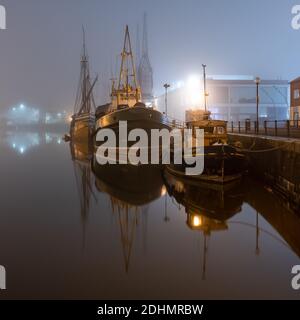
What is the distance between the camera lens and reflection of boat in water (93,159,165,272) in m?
16.3

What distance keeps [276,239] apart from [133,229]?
5.49 meters

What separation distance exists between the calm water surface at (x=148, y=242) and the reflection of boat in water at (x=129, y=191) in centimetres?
7

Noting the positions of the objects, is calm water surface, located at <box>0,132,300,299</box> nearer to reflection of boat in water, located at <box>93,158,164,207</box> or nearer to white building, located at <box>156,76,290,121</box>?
reflection of boat in water, located at <box>93,158,164,207</box>

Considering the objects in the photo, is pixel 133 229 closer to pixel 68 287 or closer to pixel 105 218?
pixel 105 218

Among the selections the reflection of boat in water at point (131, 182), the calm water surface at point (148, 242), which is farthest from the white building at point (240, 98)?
the calm water surface at point (148, 242)

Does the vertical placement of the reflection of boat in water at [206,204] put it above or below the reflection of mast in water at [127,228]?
above

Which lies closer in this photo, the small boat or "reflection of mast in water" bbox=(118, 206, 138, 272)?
"reflection of mast in water" bbox=(118, 206, 138, 272)

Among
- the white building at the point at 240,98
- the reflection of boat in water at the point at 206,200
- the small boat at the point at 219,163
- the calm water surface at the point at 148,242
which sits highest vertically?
the white building at the point at 240,98

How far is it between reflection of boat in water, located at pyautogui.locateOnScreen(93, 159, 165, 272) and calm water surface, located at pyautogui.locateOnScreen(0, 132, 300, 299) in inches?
2.7

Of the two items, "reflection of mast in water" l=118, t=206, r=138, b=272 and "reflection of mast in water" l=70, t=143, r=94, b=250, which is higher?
"reflection of mast in water" l=70, t=143, r=94, b=250

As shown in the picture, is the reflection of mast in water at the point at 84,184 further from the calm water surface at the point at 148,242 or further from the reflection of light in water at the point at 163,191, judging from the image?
the reflection of light in water at the point at 163,191

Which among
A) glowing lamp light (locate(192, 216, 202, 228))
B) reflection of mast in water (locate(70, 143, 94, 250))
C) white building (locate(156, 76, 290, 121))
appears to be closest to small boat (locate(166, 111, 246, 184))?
glowing lamp light (locate(192, 216, 202, 228))

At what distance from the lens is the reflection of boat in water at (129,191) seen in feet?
53.6

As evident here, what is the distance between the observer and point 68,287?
10.5m
